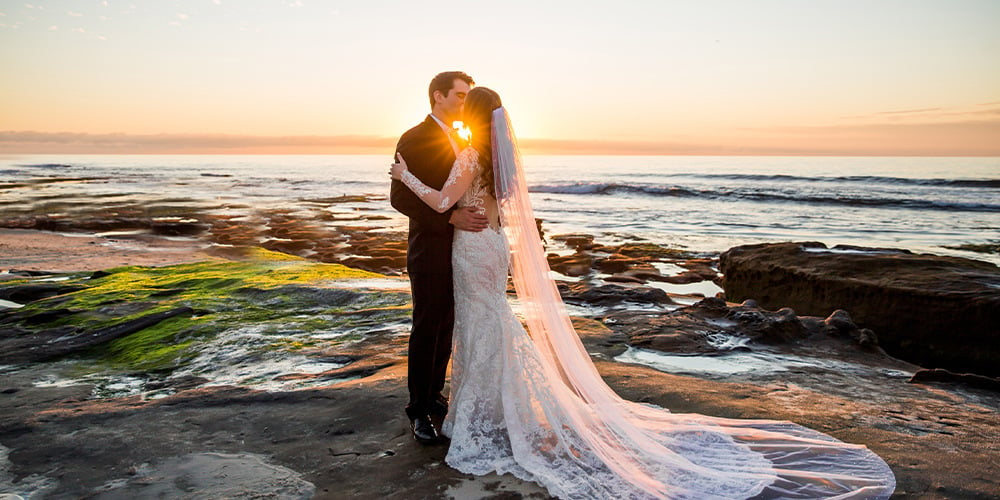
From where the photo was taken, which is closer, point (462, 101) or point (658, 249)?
point (462, 101)

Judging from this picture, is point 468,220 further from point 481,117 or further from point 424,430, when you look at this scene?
point 424,430

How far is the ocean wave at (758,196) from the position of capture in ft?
106

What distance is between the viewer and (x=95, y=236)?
2069cm

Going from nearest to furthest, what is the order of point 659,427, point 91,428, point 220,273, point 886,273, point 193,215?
point 659,427
point 91,428
point 886,273
point 220,273
point 193,215

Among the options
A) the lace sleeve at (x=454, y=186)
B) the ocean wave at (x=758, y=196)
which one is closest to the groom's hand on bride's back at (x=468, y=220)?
the lace sleeve at (x=454, y=186)

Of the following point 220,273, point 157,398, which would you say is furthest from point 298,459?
point 220,273

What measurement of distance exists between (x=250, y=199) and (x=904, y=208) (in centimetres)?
3494

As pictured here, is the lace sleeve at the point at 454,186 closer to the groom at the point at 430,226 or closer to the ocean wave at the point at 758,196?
the groom at the point at 430,226

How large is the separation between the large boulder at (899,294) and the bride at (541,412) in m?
4.49

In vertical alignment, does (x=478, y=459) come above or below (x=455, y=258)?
below

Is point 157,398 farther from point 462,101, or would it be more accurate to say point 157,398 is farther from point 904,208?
point 904,208

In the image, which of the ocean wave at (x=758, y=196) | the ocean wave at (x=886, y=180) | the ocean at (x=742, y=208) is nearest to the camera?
the ocean at (x=742, y=208)

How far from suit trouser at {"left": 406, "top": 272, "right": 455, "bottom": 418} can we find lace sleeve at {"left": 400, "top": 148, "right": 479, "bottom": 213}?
0.51 m

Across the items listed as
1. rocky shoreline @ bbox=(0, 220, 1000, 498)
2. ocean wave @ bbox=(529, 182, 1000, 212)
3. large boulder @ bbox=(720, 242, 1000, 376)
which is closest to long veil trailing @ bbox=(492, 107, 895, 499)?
rocky shoreline @ bbox=(0, 220, 1000, 498)
